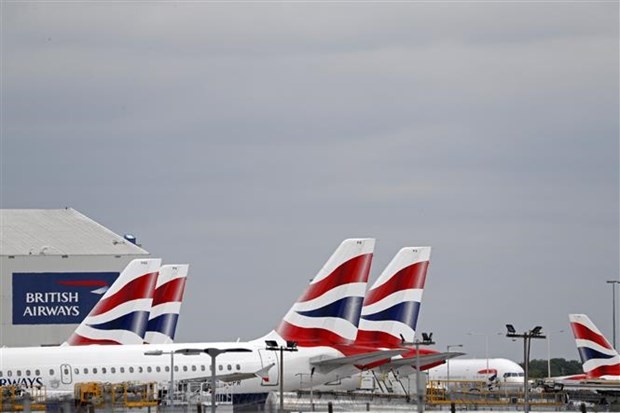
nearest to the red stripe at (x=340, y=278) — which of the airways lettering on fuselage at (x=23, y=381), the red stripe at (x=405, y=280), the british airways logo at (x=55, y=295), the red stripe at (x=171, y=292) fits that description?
the red stripe at (x=405, y=280)

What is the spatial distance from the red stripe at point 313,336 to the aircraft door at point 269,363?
8.92 feet

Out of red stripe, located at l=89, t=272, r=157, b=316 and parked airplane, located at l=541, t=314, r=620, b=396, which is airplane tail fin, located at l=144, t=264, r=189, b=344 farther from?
parked airplane, located at l=541, t=314, r=620, b=396

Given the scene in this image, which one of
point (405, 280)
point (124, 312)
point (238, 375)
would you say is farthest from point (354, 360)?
point (124, 312)

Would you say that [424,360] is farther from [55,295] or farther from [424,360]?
[55,295]

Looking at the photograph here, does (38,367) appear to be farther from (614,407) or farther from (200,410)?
(614,407)

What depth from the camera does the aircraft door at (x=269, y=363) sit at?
267ft

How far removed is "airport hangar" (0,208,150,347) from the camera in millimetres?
131625

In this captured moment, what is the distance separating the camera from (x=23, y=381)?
7900 centimetres

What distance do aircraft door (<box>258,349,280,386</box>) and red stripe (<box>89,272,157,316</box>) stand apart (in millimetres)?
13742

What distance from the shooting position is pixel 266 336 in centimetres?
8525

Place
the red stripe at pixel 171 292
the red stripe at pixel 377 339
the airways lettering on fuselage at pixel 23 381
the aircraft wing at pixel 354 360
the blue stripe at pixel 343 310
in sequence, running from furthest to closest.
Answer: the red stripe at pixel 171 292 < the red stripe at pixel 377 339 < the blue stripe at pixel 343 310 < the aircraft wing at pixel 354 360 < the airways lettering on fuselage at pixel 23 381

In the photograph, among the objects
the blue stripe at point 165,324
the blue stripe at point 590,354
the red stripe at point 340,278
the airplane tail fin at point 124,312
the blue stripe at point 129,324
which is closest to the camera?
the red stripe at point 340,278

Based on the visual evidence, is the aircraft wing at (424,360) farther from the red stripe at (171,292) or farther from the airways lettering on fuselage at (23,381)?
the red stripe at (171,292)

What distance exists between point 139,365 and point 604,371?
117ft
